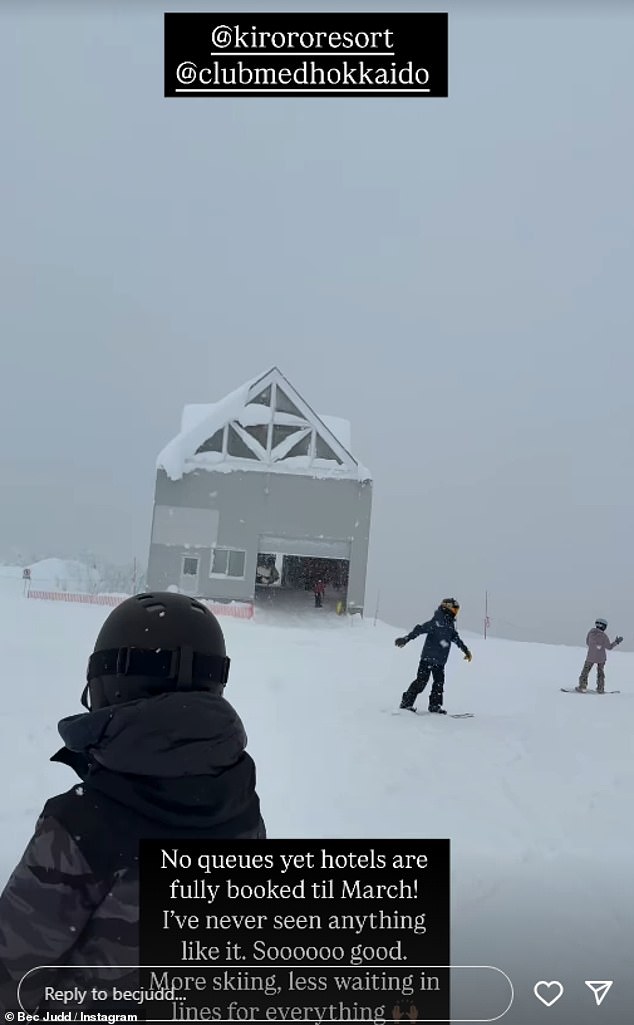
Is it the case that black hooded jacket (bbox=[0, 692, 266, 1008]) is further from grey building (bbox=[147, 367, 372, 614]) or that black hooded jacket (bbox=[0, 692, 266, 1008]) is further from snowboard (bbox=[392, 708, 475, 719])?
grey building (bbox=[147, 367, 372, 614])

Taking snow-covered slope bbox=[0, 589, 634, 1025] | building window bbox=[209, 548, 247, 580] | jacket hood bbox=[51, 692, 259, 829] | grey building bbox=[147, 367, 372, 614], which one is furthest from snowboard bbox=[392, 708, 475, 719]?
building window bbox=[209, 548, 247, 580]

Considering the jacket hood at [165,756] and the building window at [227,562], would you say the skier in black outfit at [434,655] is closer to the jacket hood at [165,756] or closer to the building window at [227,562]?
the jacket hood at [165,756]

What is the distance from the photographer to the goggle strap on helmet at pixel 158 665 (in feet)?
6.64

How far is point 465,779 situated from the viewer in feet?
22.5

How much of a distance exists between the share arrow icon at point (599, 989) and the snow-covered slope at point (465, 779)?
0.03m

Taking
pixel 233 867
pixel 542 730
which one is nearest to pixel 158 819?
pixel 233 867

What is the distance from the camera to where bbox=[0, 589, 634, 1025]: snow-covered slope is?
154 inches

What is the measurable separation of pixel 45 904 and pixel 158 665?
1.98 ft

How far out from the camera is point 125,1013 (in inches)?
75.7

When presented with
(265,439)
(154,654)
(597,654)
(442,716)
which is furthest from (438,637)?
(265,439)

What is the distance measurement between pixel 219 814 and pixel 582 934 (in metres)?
2.96

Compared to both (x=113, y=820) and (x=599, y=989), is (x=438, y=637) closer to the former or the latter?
(x=599, y=989)

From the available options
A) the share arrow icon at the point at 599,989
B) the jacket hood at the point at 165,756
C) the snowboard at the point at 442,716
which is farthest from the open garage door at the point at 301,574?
the jacket hood at the point at 165,756

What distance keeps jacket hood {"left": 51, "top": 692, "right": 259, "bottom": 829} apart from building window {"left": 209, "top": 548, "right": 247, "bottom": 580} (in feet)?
66.1
